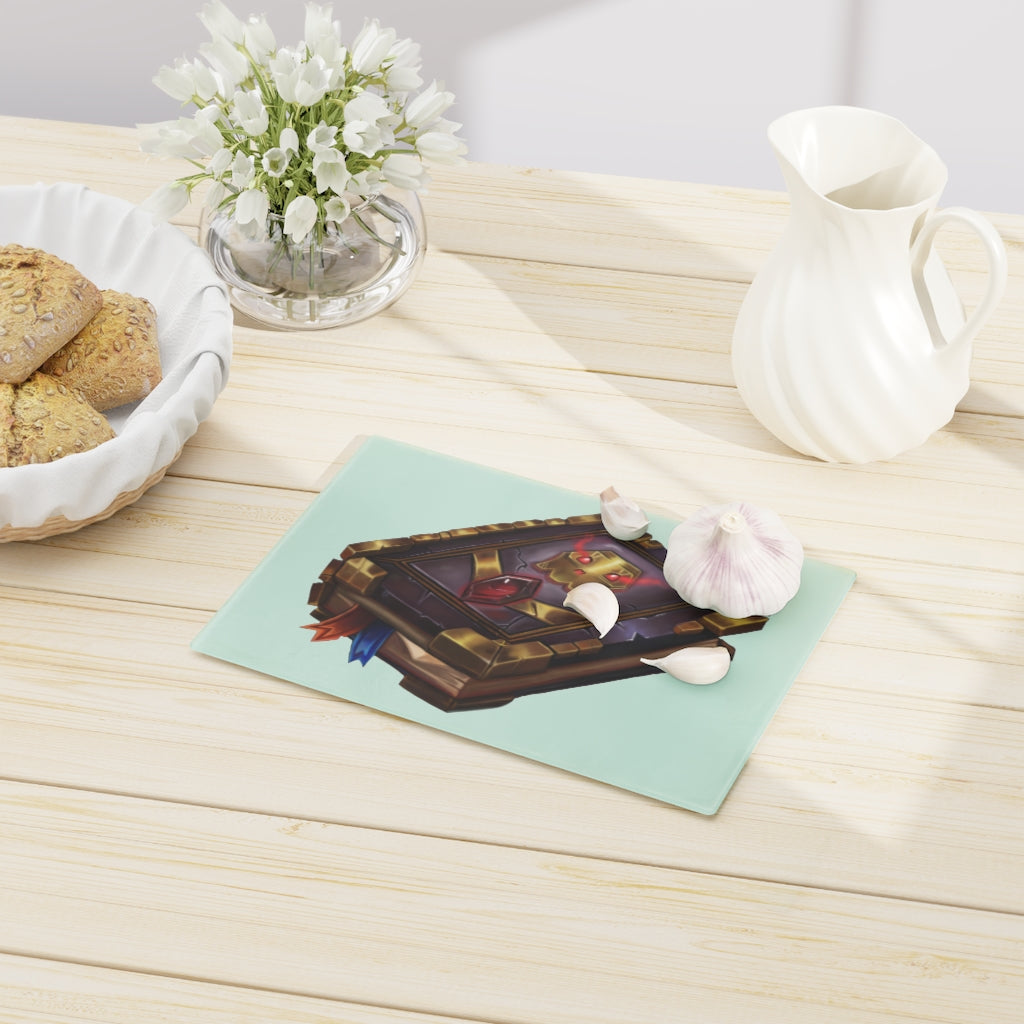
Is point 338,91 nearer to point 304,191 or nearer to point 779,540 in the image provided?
point 304,191

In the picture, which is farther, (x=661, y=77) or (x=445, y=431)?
(x=661, y=77)

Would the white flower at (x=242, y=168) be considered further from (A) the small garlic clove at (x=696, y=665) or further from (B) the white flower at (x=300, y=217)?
(A) the small garlic clove at (x=696, y=665)

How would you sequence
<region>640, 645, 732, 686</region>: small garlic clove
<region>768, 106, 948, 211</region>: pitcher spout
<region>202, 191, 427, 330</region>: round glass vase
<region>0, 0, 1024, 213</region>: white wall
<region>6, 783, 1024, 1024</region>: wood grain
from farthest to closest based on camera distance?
<region>0, 0, 1024, 213</region>: white wall < <region>202, 191, 427, 330</region>: round glass vase < <region>768, 106, 948, 211</region>: pitcher spout < <region>640, 645, 732, 686</region>: small garlic clove < <region>6, 783, 1024, 1024</region>: wood grain

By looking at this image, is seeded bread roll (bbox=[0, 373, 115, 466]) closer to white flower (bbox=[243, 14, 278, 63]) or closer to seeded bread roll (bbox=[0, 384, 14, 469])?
seeded bread roll (bbox=[0, 384, 14, 469])

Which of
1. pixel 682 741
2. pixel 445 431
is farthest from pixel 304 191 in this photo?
pixel 682 741

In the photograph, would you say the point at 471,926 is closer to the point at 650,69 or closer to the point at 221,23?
the point at 221,23

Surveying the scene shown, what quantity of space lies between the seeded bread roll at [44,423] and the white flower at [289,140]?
0.23 metres

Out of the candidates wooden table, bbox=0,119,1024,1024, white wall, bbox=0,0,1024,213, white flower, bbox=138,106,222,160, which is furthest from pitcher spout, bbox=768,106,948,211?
white wall, bbox=0,0,1024,213

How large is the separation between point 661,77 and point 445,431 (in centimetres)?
82

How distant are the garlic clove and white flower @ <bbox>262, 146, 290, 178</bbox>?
1.06ft

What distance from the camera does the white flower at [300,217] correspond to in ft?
2.78

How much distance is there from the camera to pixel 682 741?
26.1 inches

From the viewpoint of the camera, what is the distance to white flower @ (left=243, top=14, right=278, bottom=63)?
860mm

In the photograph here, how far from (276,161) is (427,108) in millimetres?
123
